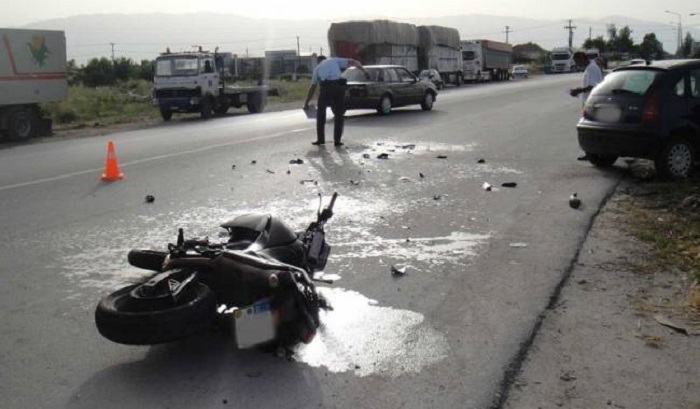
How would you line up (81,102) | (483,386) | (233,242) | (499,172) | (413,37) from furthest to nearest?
(413,37) → (81,102) → (499,172) → (233,242) → (483,386)

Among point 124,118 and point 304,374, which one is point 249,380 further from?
point 124,118

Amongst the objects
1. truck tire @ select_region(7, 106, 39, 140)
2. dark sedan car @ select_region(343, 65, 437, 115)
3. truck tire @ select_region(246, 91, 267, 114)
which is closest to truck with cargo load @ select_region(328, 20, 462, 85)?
truck tire @ select_region(246, 91, 267, 114)

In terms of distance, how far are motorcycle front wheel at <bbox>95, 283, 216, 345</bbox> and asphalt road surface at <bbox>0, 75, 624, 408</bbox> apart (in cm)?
24

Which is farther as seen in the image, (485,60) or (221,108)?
(485,60)

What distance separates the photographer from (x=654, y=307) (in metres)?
4.80

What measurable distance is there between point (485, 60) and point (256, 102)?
33593 mm

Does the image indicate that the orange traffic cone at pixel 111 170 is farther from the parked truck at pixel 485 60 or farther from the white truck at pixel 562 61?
the white truck at pixel 562 61

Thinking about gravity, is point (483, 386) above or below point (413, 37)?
below

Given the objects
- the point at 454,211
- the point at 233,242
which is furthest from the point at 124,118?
the point at 233,242

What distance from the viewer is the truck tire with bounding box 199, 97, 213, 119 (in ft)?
81.7

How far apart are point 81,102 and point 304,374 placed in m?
31.0

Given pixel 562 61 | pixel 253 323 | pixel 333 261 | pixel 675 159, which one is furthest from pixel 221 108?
pixel 562 61

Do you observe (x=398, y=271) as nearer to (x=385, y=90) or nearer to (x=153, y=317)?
(x=153, y=317)

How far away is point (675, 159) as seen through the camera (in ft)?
30.8
